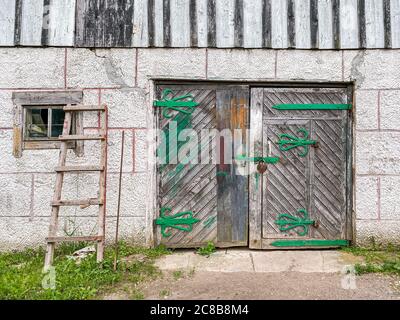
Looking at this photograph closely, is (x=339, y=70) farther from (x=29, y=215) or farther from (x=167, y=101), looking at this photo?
(x=29, y=215)

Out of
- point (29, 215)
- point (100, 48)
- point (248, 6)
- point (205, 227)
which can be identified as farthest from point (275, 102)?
point (29, 215)

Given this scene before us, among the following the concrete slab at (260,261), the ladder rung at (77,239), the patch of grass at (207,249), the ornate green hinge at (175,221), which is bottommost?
the concrete slab at (260,261)

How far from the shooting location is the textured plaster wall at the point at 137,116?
Answer: 4.70 metres

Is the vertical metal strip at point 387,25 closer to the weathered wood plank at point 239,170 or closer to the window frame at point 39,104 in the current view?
the weathered wood plank at point 239,170

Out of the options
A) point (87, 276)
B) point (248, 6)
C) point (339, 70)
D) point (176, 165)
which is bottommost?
point (87, 276)

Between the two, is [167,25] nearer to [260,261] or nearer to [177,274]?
[177,274]

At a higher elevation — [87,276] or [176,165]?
[176,165]

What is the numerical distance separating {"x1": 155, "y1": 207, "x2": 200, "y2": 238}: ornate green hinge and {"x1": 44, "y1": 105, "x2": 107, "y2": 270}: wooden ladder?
0.90 m

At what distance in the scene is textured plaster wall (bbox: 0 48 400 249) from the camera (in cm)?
470

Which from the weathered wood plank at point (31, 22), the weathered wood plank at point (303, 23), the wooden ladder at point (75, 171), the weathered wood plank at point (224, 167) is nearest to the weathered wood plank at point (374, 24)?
the weathered wood plank at point (303, 23)

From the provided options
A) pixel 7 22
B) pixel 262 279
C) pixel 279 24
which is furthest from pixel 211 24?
pixel 262 279

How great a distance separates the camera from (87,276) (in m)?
3.78

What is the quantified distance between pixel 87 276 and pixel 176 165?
1.72 meters

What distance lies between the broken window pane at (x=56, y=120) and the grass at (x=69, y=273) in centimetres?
144
